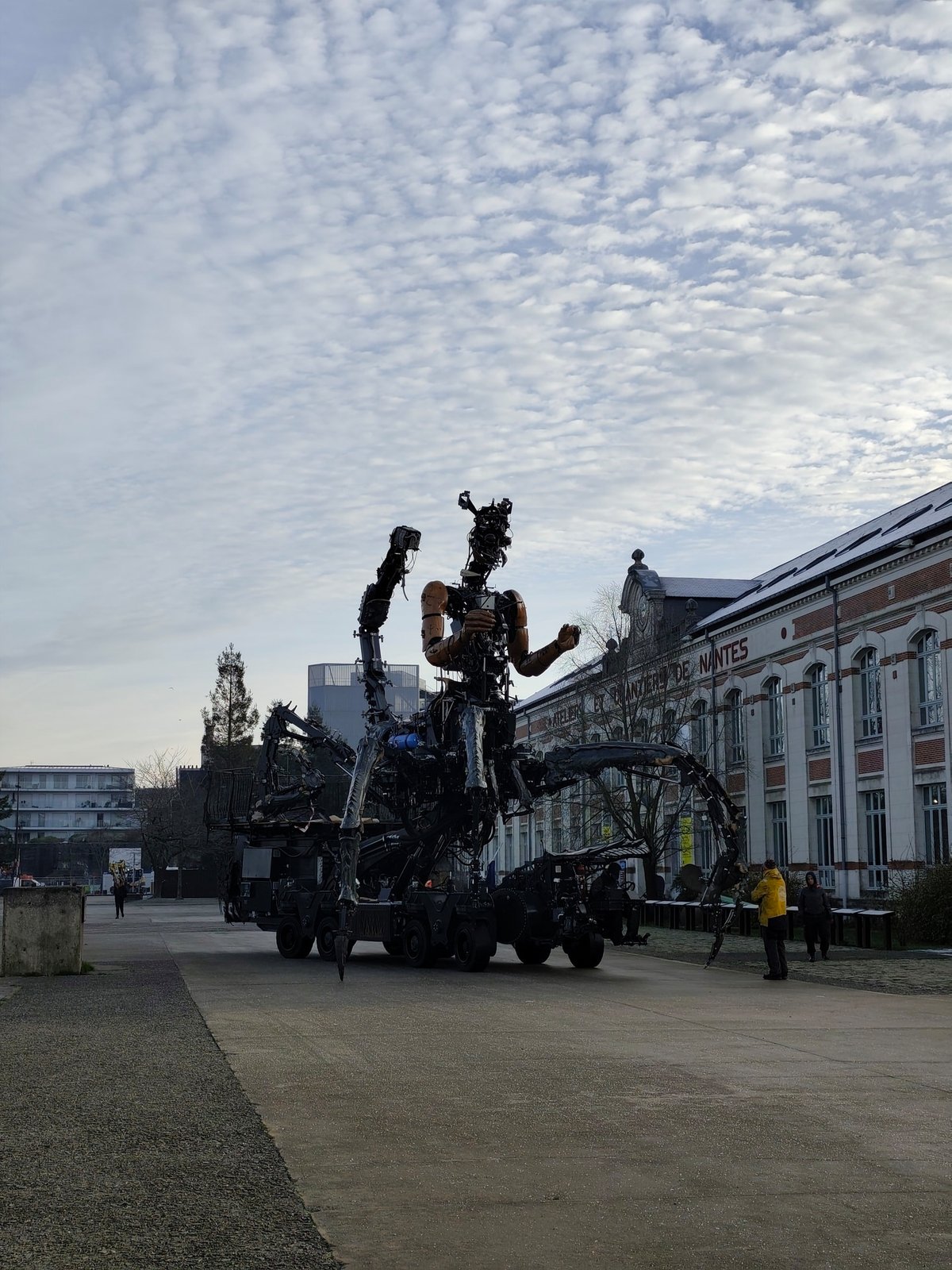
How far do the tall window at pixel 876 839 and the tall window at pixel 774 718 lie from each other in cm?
546

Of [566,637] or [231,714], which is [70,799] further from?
[566,637]

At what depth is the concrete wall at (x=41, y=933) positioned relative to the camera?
1953 centimetres

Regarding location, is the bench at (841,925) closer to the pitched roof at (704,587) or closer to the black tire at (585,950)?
the black tire at (585,950)

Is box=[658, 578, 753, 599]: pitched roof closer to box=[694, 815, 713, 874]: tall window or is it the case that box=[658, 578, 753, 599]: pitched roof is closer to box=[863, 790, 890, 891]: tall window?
box=[694, 815, 713, 874]: tall window

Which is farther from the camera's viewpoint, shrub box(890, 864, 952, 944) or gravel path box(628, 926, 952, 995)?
shrub box(890, 864, 952, 944)

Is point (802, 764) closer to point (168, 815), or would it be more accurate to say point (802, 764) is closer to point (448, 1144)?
point (448, 1144)

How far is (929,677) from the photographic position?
33594 millimetres

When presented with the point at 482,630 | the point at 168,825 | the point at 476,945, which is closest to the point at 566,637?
the point at 482,630

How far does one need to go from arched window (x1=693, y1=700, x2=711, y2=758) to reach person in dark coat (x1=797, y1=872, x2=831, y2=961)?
21.8 meters

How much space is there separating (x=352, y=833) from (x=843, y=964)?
27.5 ft

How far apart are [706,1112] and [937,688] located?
26301 mm

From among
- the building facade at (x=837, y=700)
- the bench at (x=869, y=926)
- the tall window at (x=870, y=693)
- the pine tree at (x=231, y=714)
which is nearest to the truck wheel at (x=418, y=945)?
the bench at (x=869, y=926)

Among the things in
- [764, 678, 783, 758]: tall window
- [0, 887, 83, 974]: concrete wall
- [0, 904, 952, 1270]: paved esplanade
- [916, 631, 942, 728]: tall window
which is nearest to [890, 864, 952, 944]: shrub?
[916, 631, 942, 728]: tall window

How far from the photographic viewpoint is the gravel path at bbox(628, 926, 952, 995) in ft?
62.0
